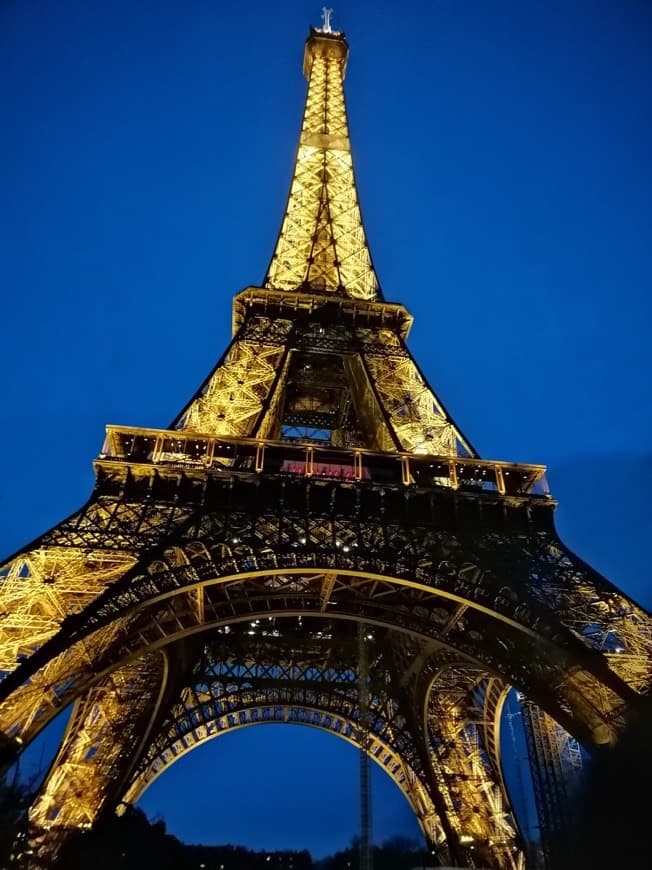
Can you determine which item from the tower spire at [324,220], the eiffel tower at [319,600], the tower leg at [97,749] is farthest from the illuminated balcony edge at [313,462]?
the tower spire at [324,220]

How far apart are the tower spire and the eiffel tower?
0.25 metres

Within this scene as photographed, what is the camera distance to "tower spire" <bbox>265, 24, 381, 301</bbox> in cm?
2588

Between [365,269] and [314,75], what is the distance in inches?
753

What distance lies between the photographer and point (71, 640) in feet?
34.9

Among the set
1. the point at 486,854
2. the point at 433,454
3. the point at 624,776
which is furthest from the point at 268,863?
the point at 624,776

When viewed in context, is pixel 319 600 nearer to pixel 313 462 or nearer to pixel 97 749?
pixel 313 462

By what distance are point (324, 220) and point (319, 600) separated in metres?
19.1

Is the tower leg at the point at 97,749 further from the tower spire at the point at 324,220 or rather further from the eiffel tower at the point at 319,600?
the tower spire at the point at 324,220

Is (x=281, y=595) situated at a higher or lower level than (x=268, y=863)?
higher

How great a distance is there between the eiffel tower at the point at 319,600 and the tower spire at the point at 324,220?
0.83ft

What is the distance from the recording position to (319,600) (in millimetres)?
15945

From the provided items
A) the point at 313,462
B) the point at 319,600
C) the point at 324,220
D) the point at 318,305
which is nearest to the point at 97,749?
the point at 319,600

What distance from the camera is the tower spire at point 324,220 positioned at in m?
25.9

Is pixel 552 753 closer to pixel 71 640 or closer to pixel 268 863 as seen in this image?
pixel 71 640
